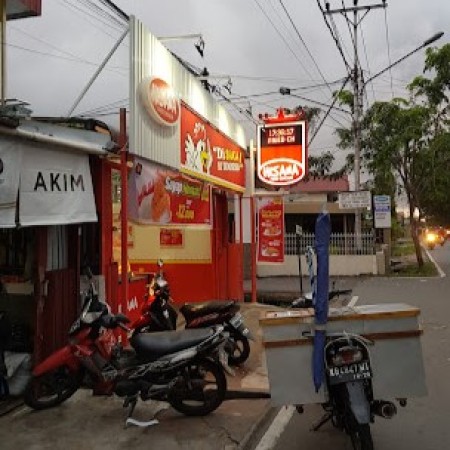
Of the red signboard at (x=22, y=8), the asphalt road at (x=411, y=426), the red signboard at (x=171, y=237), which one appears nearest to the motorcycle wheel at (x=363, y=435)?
the asphalt road at (x=411, y=426)

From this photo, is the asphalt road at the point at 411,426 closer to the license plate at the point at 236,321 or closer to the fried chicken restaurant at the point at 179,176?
the license plate at the point at 236,321

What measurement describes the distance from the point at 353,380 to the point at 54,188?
11.4 ft

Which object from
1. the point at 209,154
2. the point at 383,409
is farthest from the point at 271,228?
the point at 383,409

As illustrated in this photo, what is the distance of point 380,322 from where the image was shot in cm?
455

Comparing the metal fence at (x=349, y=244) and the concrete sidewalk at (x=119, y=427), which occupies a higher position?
the metal fence at (x=349, y=244)

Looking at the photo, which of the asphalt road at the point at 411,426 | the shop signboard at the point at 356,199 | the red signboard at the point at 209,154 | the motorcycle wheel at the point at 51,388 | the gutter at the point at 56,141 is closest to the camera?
the asphalt road at the point at 411,426

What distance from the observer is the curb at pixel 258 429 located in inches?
199

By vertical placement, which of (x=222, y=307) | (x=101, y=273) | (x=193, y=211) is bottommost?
(x=222, y=307)

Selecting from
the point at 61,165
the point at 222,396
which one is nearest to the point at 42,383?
the point at 222,396

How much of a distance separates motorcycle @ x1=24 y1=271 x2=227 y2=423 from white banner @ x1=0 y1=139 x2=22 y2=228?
1.19m

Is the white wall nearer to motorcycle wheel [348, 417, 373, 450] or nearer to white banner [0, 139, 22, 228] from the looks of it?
white banner [0, 139, 22, 228]

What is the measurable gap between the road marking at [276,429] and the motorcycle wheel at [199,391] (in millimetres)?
588

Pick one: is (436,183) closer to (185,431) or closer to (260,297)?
(260,297)

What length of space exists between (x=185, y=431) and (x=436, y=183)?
19.9 meters
